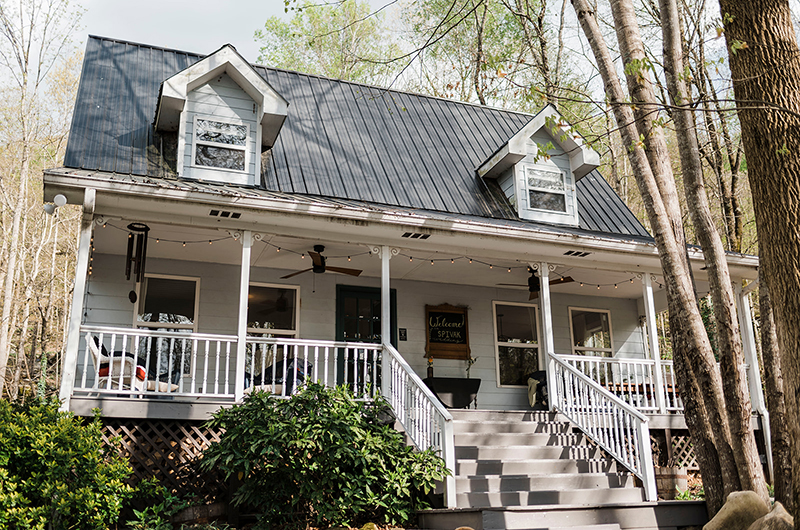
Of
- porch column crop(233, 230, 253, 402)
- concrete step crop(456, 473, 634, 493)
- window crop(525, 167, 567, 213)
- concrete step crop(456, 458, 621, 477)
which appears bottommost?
concrete step crop(456, 473, 634, 493)

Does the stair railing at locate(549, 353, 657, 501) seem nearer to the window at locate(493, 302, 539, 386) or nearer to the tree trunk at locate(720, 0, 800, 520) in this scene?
the window at locate(493, 302, 539, 386)

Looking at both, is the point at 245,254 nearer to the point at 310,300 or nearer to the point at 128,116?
the point at 310,300

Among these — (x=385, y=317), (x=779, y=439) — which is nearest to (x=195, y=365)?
(x=385, y=317)

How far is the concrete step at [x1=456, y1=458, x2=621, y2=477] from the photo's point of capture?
7078mm

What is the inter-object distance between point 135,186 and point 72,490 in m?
3.10

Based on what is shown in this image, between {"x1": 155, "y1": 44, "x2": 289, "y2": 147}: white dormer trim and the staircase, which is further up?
{"x1": 155, "y1": 44, "x2": 289, "y2": 147}: white dormer trim

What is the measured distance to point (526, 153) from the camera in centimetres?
1055

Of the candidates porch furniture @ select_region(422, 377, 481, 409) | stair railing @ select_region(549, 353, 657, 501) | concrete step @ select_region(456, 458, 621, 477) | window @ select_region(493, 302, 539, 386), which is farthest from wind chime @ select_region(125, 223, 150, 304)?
window @ select_region(493, 302, 539, 386)

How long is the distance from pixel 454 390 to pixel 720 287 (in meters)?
4.45

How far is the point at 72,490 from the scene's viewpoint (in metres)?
5.62

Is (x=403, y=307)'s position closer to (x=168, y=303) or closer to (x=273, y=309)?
(x=273, y=309)

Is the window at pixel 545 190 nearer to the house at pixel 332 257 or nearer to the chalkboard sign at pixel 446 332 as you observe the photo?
the house at pixel 332 257

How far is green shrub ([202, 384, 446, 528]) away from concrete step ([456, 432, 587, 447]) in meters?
1.14

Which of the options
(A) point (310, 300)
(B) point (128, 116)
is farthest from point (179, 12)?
(A) point (310, 300)
